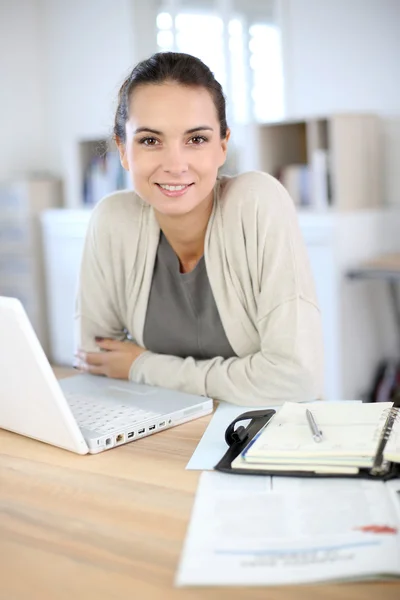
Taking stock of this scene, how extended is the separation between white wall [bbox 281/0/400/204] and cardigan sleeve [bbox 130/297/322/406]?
2.41 metres

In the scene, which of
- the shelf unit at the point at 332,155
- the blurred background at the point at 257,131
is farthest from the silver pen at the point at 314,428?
the shelf unit at the point at 332,155

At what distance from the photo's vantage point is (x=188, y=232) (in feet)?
5.26

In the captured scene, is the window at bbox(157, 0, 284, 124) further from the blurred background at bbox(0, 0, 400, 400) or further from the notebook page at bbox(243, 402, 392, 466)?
the notebook page at bbox(243, 402, 392, 466)

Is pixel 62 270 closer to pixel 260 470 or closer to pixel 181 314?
pixel 181 314

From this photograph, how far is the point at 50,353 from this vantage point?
4.79m

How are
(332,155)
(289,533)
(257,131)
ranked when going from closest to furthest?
(289,533) → (332,155) → (257,131)

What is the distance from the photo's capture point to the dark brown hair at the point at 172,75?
1.46 meters

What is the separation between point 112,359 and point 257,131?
7.61ft

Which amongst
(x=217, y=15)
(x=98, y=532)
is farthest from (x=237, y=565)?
(x=217, y=15)

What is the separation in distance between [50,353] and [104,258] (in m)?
3.25

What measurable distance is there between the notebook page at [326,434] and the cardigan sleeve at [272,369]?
0.70ft

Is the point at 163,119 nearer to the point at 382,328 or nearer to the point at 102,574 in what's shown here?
the point at 102,574

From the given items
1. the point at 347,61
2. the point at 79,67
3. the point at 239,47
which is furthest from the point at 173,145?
the point at 79,67

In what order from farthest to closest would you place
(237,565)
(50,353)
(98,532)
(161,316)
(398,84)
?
(50,353) < (398,84) < (161,316) < (98,532) < (237,565)
